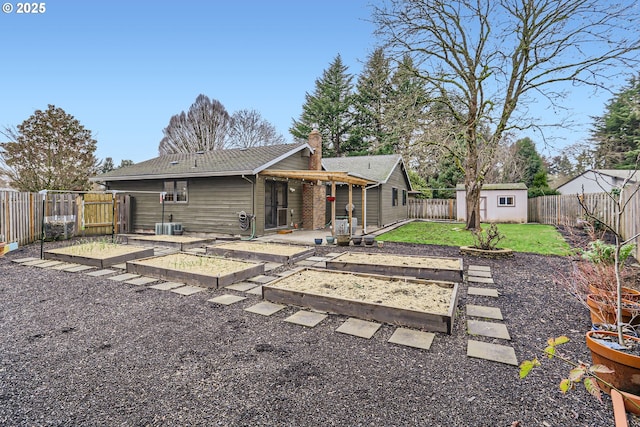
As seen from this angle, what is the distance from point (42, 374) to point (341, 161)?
717 inches

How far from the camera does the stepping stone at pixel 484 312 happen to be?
13.0 ft

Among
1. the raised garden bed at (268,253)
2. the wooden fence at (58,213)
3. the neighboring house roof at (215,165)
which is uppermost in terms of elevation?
the neighboring house roof at (215,165)

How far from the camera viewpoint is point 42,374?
2607 millimetres

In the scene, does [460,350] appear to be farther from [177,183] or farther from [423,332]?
[177,183]

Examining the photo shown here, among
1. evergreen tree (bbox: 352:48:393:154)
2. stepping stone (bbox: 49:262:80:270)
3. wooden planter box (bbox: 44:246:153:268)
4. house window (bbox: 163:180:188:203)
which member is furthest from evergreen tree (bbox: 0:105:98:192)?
evergreen tree (bbox: 352:48:393:154)

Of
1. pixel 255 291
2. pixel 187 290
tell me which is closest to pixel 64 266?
pixel 187 290

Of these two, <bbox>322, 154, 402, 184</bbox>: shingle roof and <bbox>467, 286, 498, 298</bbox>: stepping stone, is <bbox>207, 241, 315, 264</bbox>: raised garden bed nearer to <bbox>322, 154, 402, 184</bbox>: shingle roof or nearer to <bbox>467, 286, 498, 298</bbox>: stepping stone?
<bbox>467, 286, 498, 298</bbox>: stepping stone

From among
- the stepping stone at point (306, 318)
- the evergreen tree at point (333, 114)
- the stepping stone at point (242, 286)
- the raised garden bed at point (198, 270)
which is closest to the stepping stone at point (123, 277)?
the raised garden bed at point (198, 270)

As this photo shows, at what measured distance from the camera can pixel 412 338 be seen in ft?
10.8

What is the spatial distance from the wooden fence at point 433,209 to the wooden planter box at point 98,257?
782 inches

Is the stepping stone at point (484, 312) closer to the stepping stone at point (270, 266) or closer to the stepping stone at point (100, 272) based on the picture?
the stepping stone at point (270, 266)

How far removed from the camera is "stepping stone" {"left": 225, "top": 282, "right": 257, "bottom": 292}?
5164 mm

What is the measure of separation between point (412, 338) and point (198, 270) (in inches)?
162

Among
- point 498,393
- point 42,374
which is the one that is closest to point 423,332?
point 498,393
